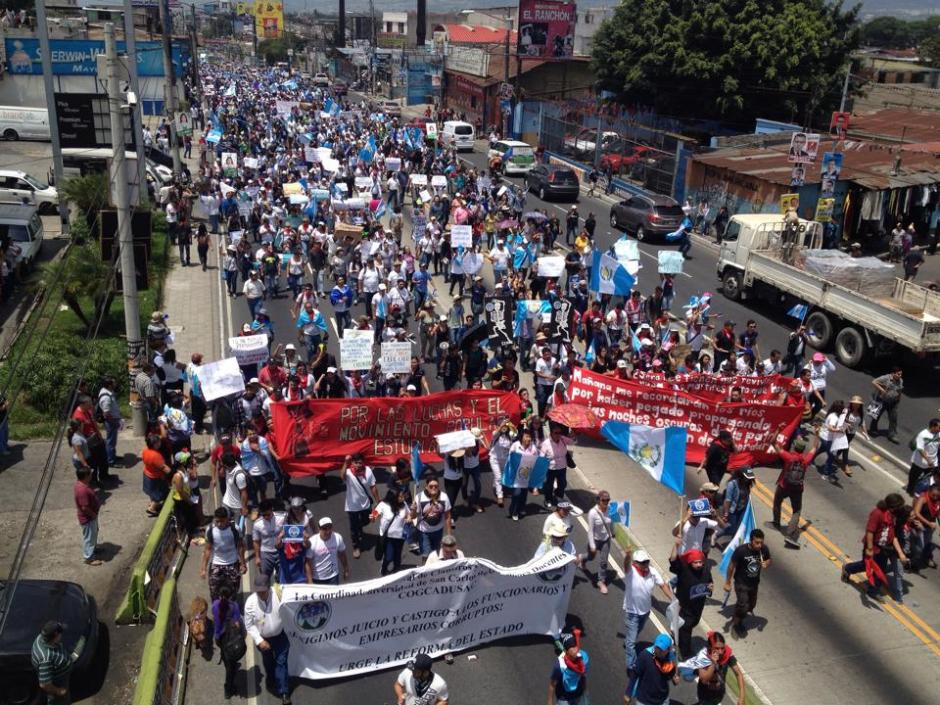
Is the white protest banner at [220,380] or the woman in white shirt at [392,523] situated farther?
the white protest banner at [220,380]

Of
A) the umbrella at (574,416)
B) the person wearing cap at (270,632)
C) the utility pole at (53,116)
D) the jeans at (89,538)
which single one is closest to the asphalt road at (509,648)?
the person wearing cap at (270,632)

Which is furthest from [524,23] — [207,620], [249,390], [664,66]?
[207,620]

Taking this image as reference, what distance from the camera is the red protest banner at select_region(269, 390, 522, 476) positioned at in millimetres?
13500

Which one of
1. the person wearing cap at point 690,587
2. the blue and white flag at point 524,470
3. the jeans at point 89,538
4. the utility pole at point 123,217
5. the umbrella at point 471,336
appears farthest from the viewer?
the umbrella at point 471,336

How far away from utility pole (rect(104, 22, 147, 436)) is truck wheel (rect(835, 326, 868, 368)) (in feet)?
48.7

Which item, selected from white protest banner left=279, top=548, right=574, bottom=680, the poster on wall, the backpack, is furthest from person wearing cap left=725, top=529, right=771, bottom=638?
the poster on wall

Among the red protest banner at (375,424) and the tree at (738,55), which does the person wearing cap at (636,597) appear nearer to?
the red protest banner at (375,424)

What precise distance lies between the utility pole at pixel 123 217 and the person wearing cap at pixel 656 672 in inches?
406

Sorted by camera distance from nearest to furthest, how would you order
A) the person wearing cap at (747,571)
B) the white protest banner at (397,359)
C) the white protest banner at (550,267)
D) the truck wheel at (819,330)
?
1. the person wearing cap at (747,571)
2. the white protest banner at (397,359)
3. the truck wheel at (819,330)
4. the white protest banner at (550,267)

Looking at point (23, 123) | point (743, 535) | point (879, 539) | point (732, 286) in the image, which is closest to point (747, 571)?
point (743, 535)

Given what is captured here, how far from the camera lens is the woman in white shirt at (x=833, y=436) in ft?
48.2

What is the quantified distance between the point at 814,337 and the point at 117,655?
16.4 meters

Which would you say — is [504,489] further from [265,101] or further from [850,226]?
[265,101]

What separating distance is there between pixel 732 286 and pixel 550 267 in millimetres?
6183
